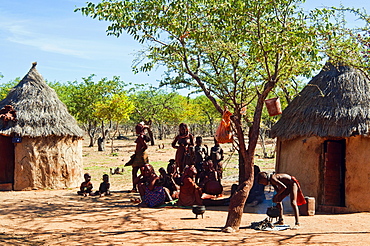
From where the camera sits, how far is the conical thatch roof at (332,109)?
9.03 metres

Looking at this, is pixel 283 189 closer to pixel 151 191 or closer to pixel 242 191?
pixel 242 191

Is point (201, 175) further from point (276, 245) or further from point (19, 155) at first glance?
point (19, 155)

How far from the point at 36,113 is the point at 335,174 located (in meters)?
8.58

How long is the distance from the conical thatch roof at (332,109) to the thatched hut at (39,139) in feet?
20.5

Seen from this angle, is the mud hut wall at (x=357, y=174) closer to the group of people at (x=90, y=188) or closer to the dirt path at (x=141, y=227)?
the dirt path at (x=141, y=227)

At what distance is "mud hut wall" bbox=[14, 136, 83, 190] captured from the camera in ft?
39.6

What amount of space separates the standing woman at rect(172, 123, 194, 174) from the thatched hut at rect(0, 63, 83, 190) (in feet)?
13.2

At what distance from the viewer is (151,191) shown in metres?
9.32

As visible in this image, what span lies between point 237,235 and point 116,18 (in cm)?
432

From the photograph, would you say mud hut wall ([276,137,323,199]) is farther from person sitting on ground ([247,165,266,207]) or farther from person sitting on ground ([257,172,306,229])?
person sitting on ground ([257,172,306,229])

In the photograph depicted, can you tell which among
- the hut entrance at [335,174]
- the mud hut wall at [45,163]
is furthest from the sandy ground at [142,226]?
the mud hut wall at [45,163]

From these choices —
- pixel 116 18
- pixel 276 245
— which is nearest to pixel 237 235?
pixel 276 245

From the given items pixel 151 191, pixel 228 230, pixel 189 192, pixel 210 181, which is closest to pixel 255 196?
pixel 210 181

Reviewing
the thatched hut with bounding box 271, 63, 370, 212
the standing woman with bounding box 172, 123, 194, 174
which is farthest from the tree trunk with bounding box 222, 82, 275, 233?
the standing woman with bounding box 172, 123, 194, 174
